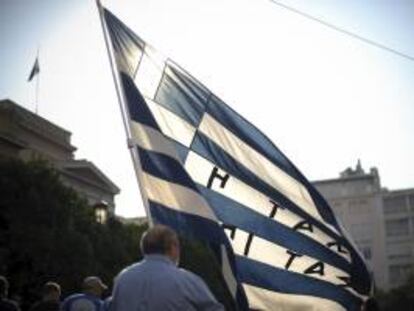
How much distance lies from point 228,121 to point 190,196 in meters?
1.00

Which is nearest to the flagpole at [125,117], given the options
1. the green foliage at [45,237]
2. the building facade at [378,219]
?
the green foliage at [45,237]

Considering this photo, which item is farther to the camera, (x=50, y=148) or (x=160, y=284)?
(x=50, y=148)

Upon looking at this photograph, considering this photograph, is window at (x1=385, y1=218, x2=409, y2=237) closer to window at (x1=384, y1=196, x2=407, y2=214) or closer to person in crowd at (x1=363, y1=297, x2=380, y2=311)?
window at (x1=384, y1=196, x2=407, y2=214)

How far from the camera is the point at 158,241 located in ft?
13.2

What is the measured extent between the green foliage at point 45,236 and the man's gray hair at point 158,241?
28668mm

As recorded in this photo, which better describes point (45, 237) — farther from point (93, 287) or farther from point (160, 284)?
point (160, 284)

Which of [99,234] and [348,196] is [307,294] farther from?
[348,196]

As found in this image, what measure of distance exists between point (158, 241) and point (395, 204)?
103845mm

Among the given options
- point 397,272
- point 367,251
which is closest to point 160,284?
point 397,272

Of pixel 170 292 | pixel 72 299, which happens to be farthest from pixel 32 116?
pixel 170 292

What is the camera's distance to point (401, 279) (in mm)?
97188

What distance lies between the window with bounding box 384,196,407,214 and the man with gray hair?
102577 millimetres

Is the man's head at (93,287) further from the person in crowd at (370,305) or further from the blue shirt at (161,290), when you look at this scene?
the blue shirt at (161,290)

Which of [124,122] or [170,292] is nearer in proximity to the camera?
[170,292]
